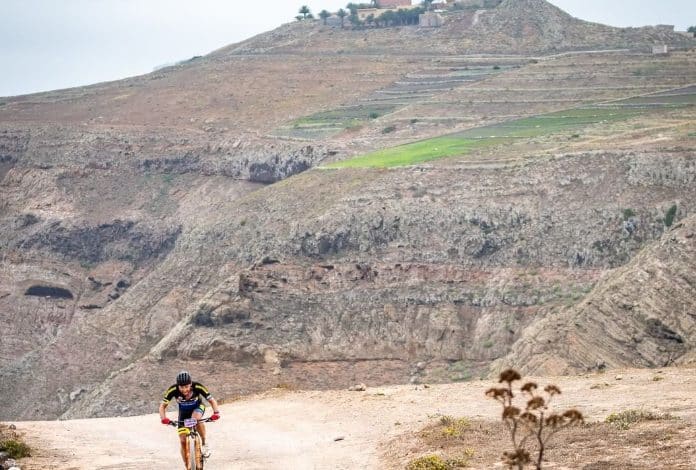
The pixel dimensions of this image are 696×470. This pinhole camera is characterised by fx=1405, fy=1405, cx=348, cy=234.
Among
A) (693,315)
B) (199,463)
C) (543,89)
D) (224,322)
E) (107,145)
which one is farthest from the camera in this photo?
(107,145)

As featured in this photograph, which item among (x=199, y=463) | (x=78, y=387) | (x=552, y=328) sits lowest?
(x=78, y=387)

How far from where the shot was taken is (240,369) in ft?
187

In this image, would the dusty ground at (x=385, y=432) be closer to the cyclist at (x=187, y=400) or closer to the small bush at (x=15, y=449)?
the small bush at (x=15, y=449)

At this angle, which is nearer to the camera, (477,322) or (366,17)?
(477,322)

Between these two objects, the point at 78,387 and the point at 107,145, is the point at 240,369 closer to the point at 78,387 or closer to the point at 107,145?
the point at 78,387

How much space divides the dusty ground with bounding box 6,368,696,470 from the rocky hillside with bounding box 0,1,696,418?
13.4 meters

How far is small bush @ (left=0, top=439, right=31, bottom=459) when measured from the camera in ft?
90.8

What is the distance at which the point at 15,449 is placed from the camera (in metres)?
27.8

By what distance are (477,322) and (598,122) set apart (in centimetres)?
2196

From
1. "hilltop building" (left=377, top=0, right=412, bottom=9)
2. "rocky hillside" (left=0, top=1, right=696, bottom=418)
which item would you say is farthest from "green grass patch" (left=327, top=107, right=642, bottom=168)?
"hilltop building" (left=377, top=0, right=412, bottom=9)

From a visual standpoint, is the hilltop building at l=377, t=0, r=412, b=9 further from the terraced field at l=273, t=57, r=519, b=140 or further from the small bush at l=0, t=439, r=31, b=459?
the small bush at l=0, t=439, r=31, b=459

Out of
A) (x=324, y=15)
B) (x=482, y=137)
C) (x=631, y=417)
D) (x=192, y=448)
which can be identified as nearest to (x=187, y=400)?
(x=192, y=448)

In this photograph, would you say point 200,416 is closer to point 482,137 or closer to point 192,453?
point 192,453

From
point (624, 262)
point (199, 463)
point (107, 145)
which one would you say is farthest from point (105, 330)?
point (199, 463)
